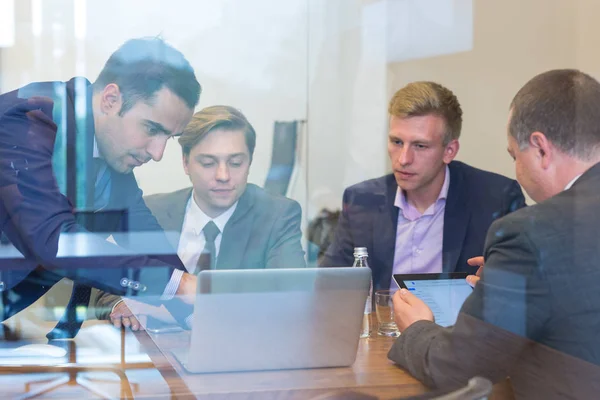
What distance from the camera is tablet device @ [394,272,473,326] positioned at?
1.69m

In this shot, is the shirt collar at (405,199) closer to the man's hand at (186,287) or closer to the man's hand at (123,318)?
the man's hand at (186,287)

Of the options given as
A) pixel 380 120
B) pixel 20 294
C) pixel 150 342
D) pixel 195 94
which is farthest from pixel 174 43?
pixel 150 342

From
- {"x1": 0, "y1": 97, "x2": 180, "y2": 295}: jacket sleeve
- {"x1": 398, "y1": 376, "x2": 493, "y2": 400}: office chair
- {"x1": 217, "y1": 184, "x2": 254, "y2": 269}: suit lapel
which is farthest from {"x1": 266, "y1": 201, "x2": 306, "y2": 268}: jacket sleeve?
{"x1": 398, "y1": 376, "x2": 493, "y2": 400}: office chair

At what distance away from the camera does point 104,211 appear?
245cm

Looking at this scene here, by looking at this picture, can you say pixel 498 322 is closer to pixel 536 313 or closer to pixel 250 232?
pixel 536 313

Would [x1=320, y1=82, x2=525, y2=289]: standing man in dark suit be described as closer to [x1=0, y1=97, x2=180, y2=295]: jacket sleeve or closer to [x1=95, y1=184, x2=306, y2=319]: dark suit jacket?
[x1=95, y1=184, x2=306, y2=319]: dark suit jacket

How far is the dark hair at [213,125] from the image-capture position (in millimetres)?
2577

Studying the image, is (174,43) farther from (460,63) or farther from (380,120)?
(460,63)

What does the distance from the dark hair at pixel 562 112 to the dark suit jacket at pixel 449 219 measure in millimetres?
723

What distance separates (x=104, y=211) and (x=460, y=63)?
169 cm

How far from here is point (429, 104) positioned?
8.47 ft

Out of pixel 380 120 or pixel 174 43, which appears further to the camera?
pixel 380 120

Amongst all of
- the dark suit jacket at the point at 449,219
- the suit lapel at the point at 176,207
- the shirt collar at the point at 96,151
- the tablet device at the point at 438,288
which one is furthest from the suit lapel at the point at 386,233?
the shirt collar at the point at 96,151

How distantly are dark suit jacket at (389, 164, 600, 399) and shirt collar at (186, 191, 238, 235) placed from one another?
138 centimetres
